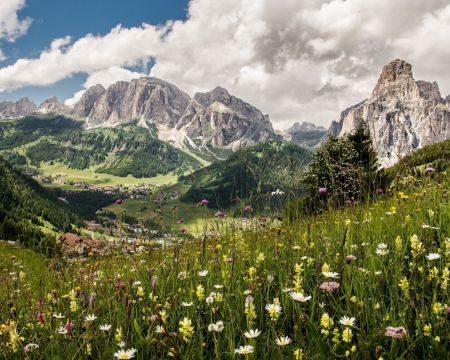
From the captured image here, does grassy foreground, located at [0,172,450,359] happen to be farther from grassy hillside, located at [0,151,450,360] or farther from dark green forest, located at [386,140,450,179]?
dark green forest, located at [386,140,450,179]

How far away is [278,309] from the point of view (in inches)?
112

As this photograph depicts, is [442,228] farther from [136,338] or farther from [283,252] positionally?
[136,338]

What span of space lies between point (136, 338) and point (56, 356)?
0.79 metres

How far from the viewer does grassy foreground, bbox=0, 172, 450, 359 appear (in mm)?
2928

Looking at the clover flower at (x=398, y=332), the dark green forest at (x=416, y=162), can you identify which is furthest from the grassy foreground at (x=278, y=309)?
the dark green forest at (x=416, y=162)

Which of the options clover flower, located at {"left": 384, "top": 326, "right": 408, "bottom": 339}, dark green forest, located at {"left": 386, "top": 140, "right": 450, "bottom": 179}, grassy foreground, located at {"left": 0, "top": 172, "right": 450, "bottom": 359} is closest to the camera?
clover flower, located at {"left": 384, "top": 326, "right": 408, "bottom": 339}

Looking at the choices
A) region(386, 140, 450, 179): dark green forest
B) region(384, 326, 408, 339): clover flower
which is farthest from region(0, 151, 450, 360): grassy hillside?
region(386, 140, 450, 179): dark green forest

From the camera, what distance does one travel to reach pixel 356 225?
5.91 meters

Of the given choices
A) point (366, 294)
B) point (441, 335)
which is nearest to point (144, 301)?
point (366, 294)

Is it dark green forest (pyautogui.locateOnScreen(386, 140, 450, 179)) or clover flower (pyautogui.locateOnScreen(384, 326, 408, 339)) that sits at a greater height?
dark green forest (pyautogui.locateOnScreen(386, 140, 450, 179))

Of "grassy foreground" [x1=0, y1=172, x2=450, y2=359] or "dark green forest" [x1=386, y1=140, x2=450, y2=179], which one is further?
"dark green forest" [x1=386, y1=140, x2=450, y2=179]

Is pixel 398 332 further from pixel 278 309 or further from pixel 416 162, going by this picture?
pixel 416 162

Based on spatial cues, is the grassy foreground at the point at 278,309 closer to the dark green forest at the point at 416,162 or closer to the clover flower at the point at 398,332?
the clover flower at the point at 398,332

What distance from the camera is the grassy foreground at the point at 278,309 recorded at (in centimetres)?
293
